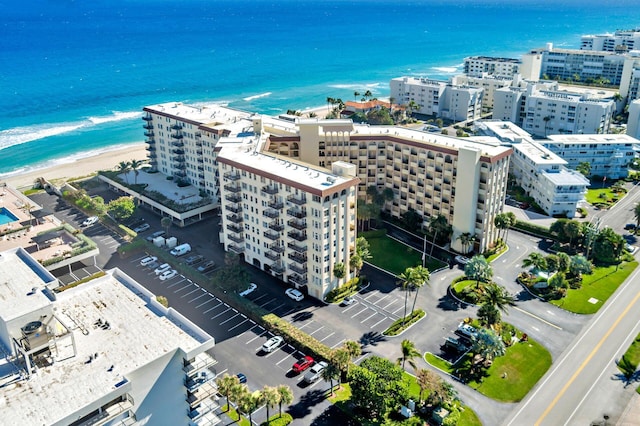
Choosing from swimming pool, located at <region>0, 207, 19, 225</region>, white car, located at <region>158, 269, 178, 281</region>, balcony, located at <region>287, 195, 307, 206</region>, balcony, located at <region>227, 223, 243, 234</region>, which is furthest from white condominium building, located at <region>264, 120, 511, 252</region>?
swimming pool, located at <region>0, 207, 19, 225</region>

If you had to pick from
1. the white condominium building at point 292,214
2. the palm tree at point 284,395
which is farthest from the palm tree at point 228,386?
the white condominium building at point 292,214

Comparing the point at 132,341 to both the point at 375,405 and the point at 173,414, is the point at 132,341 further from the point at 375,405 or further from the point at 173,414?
the point at 375,405

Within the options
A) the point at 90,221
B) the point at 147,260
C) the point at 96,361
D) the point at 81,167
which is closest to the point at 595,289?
the point at 96,361

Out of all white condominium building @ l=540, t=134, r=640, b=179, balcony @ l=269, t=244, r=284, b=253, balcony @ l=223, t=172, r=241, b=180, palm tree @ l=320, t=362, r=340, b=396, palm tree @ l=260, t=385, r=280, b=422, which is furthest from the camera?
white condominium building @ l=540, t=134, r=640, b=179

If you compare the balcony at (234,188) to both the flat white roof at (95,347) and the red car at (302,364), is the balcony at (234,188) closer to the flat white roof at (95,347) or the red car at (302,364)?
the red car at (302,364)

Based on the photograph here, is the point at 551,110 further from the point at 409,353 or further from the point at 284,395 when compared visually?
the point at 284,395

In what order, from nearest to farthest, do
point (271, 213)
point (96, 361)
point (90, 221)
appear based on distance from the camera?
1. point (96, 361)
2. point (271, 213)
3. point (90, 221)

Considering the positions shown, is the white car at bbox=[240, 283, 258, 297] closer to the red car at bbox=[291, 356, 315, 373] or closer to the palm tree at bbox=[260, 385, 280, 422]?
the red car at bbox=[291, 356, 315, 373]
